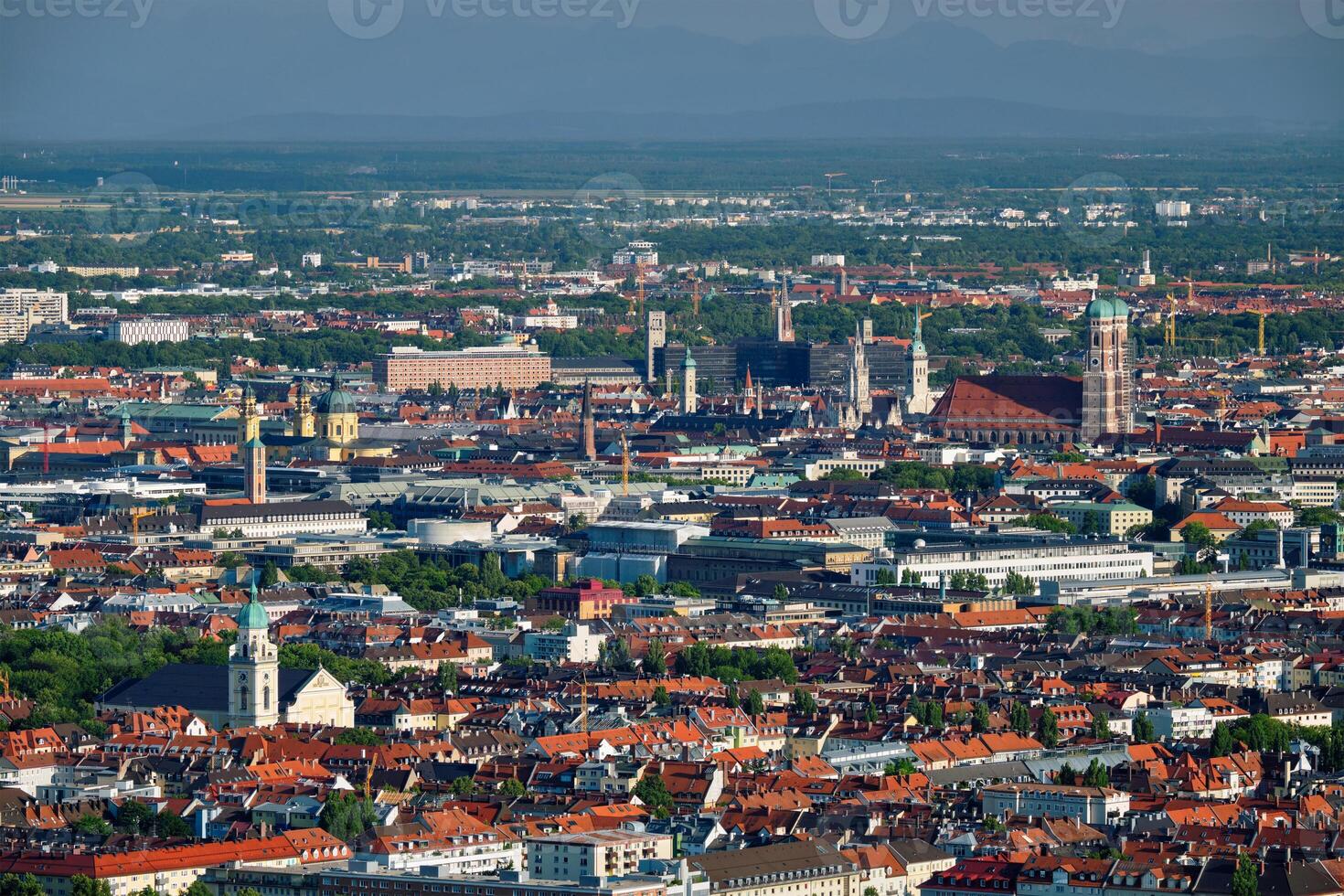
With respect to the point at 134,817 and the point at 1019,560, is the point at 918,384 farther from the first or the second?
the point at 134,817

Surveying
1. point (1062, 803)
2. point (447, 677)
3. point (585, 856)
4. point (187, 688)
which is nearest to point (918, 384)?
point (447, 677)

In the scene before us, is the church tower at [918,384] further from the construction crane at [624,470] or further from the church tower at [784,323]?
the construction crane at [624,470]

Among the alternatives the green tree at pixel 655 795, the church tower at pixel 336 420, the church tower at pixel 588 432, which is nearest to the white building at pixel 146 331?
the church tower at pixel 336 420

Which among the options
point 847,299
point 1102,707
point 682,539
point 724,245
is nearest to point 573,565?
point 682,539

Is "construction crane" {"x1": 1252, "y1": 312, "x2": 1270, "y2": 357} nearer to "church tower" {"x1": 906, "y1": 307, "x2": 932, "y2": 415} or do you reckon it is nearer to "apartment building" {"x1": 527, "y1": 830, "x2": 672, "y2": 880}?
"church tower" {"x1": 906, "y1": 307, "x2": 932, "y2": 415}

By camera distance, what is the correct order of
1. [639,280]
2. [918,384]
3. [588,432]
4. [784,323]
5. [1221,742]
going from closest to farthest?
[1221,742], [588,432], [918,384], [784,323], [639,280]

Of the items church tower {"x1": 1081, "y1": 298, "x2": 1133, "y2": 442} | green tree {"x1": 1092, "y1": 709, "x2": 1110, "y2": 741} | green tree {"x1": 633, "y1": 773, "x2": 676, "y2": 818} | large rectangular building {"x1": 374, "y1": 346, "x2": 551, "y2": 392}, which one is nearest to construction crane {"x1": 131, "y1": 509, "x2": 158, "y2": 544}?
green tree {"x1": 1092, "y1": 709, "x2": 1110, "y2": 741}
